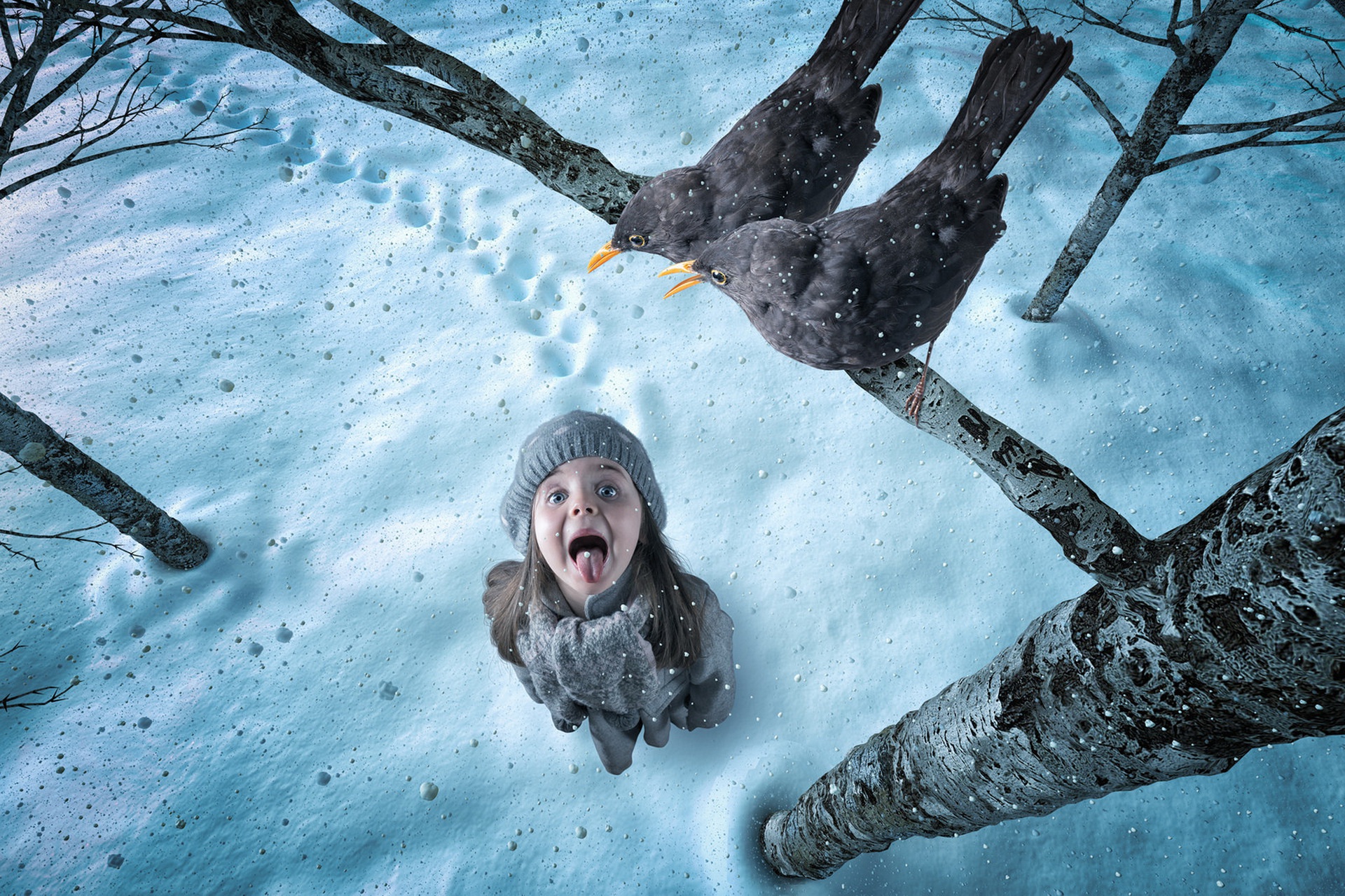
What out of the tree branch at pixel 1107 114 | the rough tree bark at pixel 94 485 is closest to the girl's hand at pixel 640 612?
the rough tree bark at pixel 94 485

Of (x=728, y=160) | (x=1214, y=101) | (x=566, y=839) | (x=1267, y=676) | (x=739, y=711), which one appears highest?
(x=1214, y=101)

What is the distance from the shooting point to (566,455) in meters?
1.20

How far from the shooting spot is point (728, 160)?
2.85ft

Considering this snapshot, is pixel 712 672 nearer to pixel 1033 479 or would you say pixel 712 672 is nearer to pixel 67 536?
pixel 1033 479

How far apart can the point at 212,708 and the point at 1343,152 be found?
4.12 metres

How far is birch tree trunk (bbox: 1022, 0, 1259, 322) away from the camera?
1.27m

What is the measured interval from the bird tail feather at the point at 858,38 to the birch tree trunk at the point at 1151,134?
69cm

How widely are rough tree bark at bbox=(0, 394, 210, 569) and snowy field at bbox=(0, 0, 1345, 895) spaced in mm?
110

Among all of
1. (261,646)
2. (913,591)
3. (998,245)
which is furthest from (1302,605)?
(998,245)

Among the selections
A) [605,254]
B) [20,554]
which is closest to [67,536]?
[20,554]

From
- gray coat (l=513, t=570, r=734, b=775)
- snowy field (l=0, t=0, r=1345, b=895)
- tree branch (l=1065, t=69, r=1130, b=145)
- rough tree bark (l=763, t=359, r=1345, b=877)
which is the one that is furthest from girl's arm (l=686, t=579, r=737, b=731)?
tree branch (l=1065, t=69, r=1130, b=145)

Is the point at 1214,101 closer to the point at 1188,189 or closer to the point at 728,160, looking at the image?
the point at 1188,189

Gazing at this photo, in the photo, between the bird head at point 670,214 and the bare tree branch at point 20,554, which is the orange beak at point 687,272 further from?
the bare tree branch at point 20,554

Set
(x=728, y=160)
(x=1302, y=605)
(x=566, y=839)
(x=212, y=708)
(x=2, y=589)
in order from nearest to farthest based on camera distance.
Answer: (x=1302, y=605) < (x=728, y=160) < (x=566, y=839) < (x=212, y=708) < (x=2, y=589)
